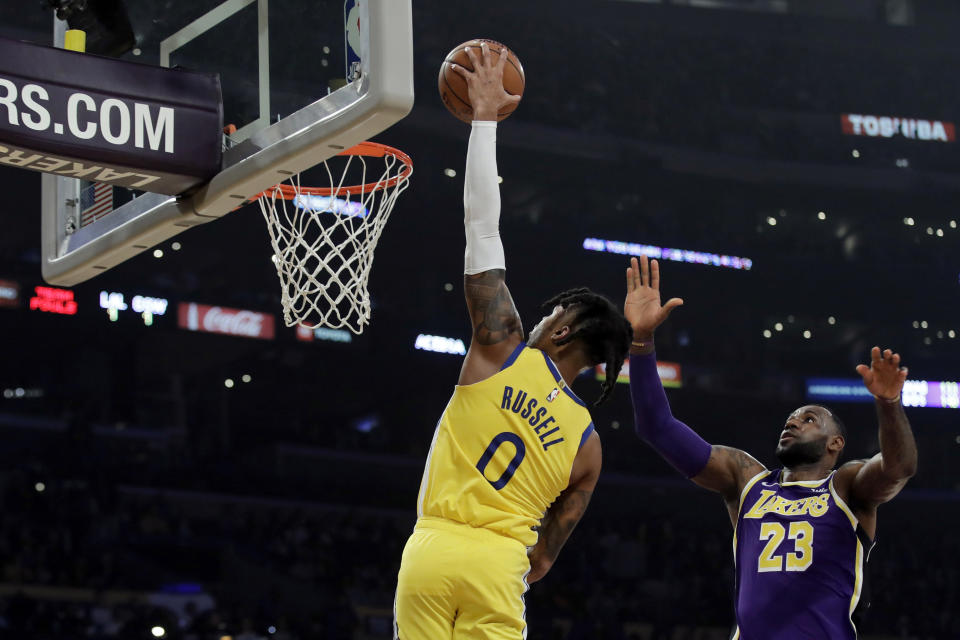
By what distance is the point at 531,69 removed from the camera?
2352 cm

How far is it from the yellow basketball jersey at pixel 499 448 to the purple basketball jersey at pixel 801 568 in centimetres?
175

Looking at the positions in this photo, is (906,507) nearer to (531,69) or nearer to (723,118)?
(723,118)

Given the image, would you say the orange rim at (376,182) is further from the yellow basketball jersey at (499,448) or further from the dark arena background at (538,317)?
the dark arena background at (538,317)

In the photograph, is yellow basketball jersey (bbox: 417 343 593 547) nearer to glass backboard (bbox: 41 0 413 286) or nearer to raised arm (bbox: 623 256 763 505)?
glass backboard (bbox: 41 0 413 286)

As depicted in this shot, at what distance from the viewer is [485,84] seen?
3578 mm

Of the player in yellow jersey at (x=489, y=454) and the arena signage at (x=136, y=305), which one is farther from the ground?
the arena signage at (x=136, y=305)

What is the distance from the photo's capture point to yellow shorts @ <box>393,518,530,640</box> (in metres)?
3.24

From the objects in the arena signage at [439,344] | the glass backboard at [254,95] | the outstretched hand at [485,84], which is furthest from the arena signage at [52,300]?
the outstretched hand at [485,84]

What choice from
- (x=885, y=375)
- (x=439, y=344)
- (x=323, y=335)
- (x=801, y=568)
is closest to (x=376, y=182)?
(x=885, y=375)

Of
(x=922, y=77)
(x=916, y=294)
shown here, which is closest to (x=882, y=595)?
(x=916, y=294)

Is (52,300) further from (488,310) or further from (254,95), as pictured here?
(488,310)

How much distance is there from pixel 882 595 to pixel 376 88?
726 inches

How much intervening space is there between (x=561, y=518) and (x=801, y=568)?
1475mm

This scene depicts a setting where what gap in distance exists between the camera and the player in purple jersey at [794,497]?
465cm
